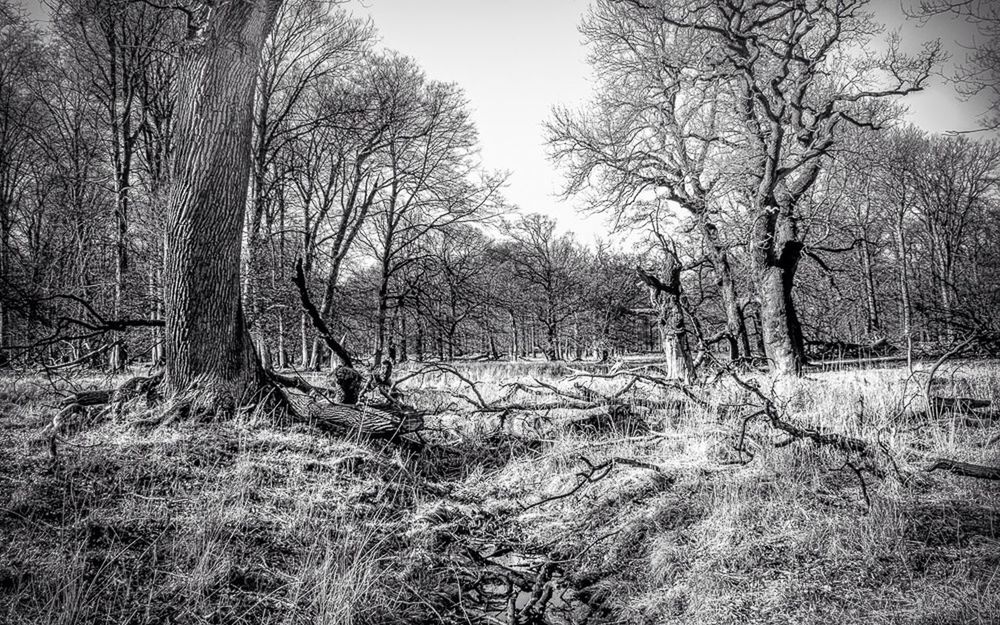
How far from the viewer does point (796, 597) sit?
2309 millimetres

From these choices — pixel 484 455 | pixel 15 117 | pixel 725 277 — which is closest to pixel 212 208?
pixel 484 455

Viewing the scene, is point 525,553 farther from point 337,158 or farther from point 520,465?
point 337,158

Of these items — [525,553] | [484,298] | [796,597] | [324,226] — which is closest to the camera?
[796,597]

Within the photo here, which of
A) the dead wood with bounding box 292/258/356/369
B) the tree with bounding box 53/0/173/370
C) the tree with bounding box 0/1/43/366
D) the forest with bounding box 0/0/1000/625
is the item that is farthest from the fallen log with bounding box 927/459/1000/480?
the tree with bounding box 0/1/43/366

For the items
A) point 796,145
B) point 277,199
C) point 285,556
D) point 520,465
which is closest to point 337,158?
point 277,199

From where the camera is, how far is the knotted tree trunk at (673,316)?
8117mm

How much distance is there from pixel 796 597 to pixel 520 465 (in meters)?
2.65

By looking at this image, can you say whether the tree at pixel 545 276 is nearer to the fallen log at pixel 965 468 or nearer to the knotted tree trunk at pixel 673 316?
the knotted tree trunk at pixel 673 316

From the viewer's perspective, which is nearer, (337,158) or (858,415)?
(858,415)

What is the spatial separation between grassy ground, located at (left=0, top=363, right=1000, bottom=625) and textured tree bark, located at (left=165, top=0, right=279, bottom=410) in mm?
624

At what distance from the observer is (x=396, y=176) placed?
1702 cm

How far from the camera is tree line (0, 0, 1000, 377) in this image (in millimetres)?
7277

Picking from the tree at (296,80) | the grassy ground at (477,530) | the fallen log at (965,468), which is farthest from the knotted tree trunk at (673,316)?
the tree at (296,80)

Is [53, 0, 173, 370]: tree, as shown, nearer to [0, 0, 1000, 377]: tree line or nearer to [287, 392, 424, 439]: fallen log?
[0, 0, 1000, 377]: tree line
